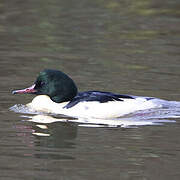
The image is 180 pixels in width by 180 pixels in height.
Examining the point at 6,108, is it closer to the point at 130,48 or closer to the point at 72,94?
the point at 72,94

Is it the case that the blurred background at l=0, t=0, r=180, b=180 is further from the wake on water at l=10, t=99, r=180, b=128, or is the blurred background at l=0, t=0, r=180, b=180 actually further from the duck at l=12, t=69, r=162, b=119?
the duck at l=12, t=69, r=162, b=119

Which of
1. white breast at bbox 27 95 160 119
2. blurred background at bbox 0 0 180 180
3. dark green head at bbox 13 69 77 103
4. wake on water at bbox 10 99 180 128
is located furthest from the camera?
dark green head at bbox 13 69 77 103

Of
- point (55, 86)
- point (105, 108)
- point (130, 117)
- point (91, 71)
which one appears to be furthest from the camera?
point (91, 71)

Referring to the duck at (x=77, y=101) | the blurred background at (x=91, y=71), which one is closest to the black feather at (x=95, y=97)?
the duck at (x=77, y=101)

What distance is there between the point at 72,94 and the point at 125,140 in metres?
2.28

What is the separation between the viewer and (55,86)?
37.2ft

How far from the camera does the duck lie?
35.8ft

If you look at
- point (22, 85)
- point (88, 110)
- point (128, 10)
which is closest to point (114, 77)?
point (22, 85)

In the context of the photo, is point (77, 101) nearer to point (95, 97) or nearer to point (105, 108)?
point (95, 97)

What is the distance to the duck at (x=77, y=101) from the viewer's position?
10906 millimetres

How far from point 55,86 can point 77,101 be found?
1.79 ft

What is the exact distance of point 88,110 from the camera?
1088 centimetres

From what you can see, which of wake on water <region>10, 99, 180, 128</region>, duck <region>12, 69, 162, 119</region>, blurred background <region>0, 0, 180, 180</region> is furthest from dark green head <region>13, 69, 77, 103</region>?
blurred background <region>0, 0, 180, 180</region>

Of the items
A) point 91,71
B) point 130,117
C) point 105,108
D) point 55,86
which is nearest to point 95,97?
point 105,108
